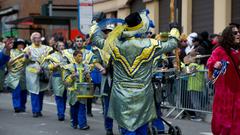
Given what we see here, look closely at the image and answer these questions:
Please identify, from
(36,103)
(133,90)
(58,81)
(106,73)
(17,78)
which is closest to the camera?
Answer: (133,90)

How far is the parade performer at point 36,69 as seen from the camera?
14383mm

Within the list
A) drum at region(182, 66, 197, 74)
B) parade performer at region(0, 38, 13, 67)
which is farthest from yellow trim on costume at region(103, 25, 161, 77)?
drum at region(182, 66, 197, 74)

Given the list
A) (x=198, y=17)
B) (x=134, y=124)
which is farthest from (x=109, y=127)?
(x=198, y=17)

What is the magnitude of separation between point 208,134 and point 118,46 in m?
4.01

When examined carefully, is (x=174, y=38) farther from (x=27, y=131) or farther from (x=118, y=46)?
(x=27, y=131)

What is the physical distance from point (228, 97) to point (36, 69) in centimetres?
711

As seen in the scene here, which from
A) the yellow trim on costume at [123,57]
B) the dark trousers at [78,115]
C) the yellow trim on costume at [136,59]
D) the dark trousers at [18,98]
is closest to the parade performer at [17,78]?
the dark trousers at [18,98]

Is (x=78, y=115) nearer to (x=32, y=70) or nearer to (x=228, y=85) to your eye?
(x=32, y=70)

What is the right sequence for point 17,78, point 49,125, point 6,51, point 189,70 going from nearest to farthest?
point 6,51 → point 49,125 → point 189,70 → point 17,78

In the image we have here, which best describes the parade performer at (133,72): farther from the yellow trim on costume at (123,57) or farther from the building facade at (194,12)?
the building facade at (194,12)

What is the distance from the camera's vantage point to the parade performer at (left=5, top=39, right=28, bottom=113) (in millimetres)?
15141

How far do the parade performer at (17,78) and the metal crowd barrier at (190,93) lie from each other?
343cm

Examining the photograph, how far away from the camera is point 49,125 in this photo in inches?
496

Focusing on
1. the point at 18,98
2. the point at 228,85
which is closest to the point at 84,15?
the point at 18,98
